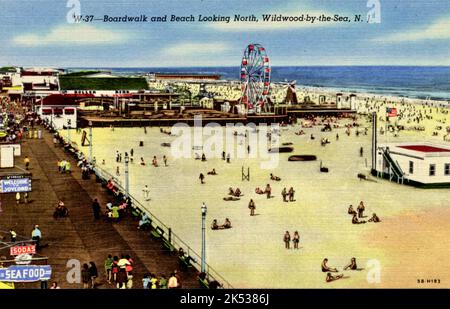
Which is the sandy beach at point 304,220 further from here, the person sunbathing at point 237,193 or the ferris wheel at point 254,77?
the ferris wheel at point 254,77

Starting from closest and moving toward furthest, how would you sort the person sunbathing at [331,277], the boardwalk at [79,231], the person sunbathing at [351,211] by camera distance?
the boardwalk at [79,231] → the person sunbathing at [331,277] → the person sunbathing at [351,211]

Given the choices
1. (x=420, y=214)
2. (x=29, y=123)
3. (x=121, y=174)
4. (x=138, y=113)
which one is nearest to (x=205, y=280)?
(x=420, y=214)

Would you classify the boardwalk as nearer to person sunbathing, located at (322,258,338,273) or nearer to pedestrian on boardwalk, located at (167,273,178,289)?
pedestrian on boardwalk, located at (167,273,178,289)

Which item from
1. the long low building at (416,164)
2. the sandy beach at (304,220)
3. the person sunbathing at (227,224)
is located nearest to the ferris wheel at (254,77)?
the sandy beach at (304,220)

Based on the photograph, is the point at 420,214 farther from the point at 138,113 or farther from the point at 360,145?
the point at 138,113

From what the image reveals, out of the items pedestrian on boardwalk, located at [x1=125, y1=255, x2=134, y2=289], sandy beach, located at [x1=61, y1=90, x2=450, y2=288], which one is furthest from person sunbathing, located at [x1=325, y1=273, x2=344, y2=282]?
pedestrian on boardwalk, located at [x1=125, y1=255, x2=134, y2=289]

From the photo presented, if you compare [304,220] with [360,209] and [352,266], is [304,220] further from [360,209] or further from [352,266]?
[352,266]

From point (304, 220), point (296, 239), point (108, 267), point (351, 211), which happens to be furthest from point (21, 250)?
point (351, 211)
